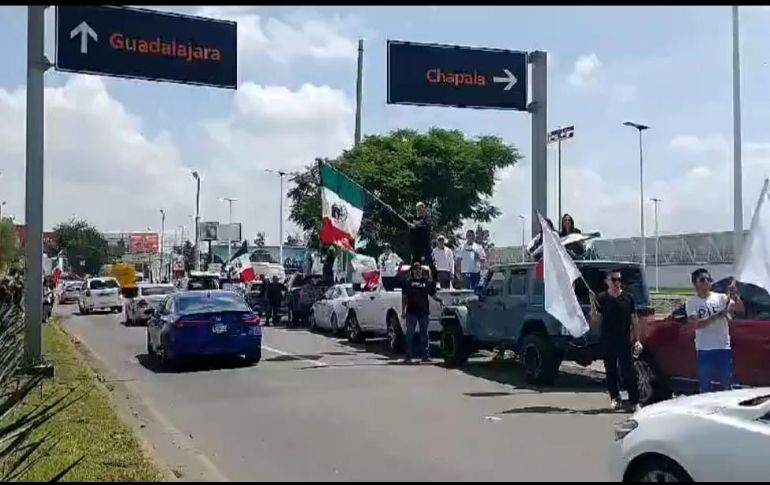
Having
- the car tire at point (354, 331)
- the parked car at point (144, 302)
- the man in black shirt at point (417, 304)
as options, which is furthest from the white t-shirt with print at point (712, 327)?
the parked car at point (144, 302)

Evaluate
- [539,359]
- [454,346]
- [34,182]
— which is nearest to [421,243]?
[454,346]

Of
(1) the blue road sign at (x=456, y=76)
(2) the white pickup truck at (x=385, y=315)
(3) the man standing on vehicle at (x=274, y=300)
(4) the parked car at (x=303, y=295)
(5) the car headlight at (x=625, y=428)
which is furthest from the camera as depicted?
(3) the man standing on vehicle at (x=274, y=300)

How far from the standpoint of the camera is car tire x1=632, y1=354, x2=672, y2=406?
1202cm

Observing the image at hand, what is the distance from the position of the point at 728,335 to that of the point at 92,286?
125ft

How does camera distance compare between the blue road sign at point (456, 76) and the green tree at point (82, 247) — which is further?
the green tree at point (82, 247)

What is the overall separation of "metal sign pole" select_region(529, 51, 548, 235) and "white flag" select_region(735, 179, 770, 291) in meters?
7.71

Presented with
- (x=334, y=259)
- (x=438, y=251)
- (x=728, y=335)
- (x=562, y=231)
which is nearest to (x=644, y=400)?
(x=728, y=335)

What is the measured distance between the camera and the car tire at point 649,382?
12.0 metres

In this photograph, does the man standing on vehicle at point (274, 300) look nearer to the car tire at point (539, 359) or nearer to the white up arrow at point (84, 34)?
the white up arrow at point (84, 34)

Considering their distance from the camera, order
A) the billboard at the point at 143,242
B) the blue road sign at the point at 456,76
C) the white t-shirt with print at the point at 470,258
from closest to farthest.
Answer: the blue road sign at the point at 456,76 < the white t-shirt with print at the point at 470,258 < the billboard at the point at 143,242

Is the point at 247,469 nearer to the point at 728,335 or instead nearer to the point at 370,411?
the point at 370,411

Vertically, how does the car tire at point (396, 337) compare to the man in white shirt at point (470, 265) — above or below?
below

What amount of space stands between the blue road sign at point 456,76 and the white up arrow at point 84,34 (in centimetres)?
549

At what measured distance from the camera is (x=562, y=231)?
16.1m
